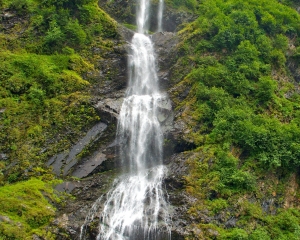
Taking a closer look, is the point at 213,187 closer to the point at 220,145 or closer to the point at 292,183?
the point at 220,145

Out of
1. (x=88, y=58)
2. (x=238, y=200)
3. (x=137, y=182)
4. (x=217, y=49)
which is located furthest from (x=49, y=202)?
(x=217, y=49)

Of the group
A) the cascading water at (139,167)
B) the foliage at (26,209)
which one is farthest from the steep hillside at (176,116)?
the cascading water at (139,167)

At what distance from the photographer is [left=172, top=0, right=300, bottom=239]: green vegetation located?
1548 centimetres

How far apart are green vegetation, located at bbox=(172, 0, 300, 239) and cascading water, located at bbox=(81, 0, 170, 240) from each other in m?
1.71

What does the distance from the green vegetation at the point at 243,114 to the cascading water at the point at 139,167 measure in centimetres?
171

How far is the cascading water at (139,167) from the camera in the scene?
14703 mm

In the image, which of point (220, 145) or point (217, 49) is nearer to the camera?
point (220, 145)

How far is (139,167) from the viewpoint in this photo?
18328mm

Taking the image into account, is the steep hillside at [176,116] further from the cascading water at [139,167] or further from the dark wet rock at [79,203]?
the cascading water at [139,167]

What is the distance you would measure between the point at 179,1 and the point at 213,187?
1854 cm

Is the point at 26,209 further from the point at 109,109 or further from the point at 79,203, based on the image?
the point at 109,109

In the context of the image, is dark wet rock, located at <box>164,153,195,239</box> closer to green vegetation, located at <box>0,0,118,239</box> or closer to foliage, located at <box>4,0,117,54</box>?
green vegetation, located at <box>0,0,118,239</box>

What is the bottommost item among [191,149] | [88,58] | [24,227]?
[24,227]

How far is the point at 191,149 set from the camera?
18016mm
